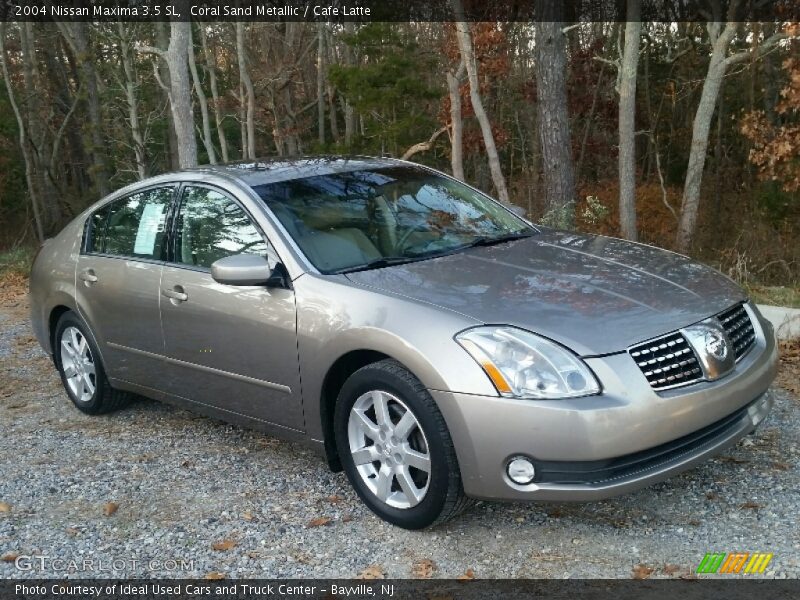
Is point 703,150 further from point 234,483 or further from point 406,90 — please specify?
point 234,483

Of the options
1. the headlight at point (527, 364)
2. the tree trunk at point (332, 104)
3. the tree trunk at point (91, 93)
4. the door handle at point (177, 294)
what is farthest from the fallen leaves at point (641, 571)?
the tree trunk at point (332, 104)

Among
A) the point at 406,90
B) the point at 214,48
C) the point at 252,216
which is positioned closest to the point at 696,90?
→ the point at 406,90

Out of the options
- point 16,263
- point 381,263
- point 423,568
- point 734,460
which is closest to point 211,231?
point 381,263

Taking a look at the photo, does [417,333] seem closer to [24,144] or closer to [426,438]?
[426,438]

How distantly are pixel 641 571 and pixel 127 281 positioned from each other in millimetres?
3394

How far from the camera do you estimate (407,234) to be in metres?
4.38

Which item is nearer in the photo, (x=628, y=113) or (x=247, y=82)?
(x=628, y=113)

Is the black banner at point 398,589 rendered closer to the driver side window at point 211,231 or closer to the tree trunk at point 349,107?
the driver side window at point 211,231

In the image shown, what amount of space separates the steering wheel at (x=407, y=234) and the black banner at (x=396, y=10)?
781 cm

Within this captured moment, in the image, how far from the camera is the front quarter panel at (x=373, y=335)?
3316 mm

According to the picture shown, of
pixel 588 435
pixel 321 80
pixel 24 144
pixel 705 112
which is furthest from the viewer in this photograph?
pixel 321 80

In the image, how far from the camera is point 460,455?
10.9ft

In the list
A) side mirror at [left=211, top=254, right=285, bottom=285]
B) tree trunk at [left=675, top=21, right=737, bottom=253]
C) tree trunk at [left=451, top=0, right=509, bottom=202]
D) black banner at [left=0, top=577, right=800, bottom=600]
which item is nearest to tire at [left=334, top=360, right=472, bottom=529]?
black banner at [left=0, top=577, right=800, bottom=600]

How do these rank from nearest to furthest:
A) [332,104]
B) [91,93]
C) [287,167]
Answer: [287,167], [91,93], [332,104]
